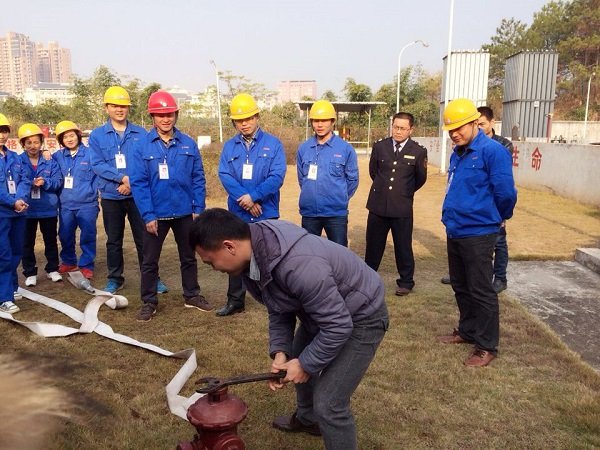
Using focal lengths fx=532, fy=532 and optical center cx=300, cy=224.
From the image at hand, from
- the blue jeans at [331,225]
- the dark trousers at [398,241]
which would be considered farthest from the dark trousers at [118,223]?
the dark trousers at [398,241]

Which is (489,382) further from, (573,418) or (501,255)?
(501,255)

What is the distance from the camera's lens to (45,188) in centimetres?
589

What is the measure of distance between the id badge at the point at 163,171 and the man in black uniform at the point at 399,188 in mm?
2057

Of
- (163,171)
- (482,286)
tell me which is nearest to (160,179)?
(163,171)

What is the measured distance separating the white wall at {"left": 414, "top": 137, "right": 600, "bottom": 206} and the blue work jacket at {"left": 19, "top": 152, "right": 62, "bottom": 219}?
9.81m

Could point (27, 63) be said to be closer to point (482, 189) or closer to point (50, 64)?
point (50, 64)

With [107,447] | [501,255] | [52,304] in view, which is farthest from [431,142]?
[107,447]

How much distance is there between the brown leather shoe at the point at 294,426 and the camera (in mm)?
3008

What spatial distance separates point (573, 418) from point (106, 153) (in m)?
4.71

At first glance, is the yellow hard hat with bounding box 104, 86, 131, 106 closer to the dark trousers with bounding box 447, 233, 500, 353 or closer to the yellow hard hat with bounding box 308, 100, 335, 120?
the yellow hard hat with bounding box 308, 100, 335, 120

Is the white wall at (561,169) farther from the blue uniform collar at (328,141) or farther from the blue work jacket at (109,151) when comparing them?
the blue work jacket at (109,151)

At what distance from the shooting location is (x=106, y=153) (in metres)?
5.50

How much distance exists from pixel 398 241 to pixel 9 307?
151 inches

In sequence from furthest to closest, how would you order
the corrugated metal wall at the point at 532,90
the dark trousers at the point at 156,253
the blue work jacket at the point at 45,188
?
the corrugated metal wall at the point at 532,90 → the blue work jacket at the point at 45,188 → the dark trousers at the point at 156,253
